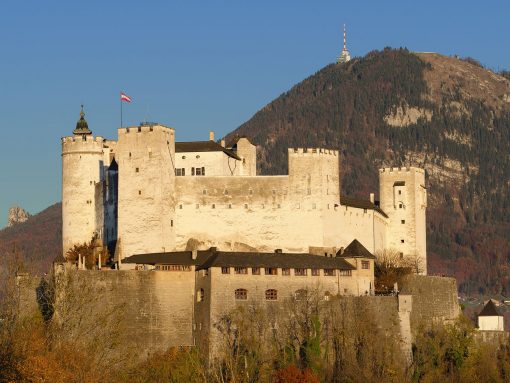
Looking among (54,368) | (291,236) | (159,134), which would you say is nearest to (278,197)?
(291,236)

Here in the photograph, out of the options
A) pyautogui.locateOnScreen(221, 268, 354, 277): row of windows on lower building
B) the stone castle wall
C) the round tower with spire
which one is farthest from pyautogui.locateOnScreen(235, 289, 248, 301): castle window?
the round tower with spire

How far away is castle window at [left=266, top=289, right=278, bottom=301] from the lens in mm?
84938

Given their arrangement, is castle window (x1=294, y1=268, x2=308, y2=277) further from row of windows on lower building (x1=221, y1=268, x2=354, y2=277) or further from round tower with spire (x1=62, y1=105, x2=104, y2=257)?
round tower with spire (x1=62, y1=105, x2=104, y2=257)

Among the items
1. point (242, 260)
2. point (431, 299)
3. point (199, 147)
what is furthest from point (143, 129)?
point (431, 299)

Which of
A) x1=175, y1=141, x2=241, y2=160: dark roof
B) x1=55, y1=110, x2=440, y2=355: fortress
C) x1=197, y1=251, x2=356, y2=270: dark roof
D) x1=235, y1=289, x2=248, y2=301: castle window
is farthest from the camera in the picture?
x1=175, y1=141, x2=241, y2=160: dark roof

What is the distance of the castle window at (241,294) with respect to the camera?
276 feet

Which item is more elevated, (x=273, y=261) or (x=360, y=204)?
(x=360, y=204)

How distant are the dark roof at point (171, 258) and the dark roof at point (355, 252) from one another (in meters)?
8.51

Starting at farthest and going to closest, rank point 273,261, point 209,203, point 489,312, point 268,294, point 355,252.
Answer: point 489,312, point 209,203, point 355,252, point 273,261, point 268,294

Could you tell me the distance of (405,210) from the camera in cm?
10394

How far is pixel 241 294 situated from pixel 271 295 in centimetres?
192

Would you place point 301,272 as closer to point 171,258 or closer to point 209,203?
point 171,258

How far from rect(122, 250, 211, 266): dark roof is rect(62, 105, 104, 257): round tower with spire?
381 inches

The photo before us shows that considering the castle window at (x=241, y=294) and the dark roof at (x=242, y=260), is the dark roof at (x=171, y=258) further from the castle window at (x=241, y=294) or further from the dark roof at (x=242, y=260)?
the castle window at (x=241, y=294)
